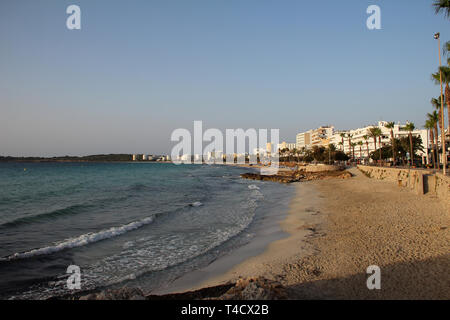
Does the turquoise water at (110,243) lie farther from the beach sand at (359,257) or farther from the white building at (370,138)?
the white building at (370,138)

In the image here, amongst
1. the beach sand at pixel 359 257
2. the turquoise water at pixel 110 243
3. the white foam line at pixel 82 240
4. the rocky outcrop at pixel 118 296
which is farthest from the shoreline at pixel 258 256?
the white foam line at pixel 82 240

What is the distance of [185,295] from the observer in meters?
5.45

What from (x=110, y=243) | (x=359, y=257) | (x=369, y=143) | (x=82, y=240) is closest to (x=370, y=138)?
(x=369, y=143)

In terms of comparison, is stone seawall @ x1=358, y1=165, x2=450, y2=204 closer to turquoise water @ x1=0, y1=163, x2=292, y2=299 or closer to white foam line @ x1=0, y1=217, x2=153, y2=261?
turquoise water @ x1=0, y1=163, x2=292, y2=299

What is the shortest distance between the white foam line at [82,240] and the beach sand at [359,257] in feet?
20.4

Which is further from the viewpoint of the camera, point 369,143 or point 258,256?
point 369,143

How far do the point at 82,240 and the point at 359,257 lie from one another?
10.5 metres

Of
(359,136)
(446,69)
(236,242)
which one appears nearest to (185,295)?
(236,242)

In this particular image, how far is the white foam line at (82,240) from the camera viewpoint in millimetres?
9819

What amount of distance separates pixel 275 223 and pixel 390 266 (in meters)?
7.77

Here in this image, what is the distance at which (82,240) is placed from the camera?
1160 centimetres

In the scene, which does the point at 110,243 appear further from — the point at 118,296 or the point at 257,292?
the point at 257,292

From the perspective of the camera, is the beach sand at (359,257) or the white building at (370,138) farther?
the white building at (370,138)

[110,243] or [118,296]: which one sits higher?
[118,296]
